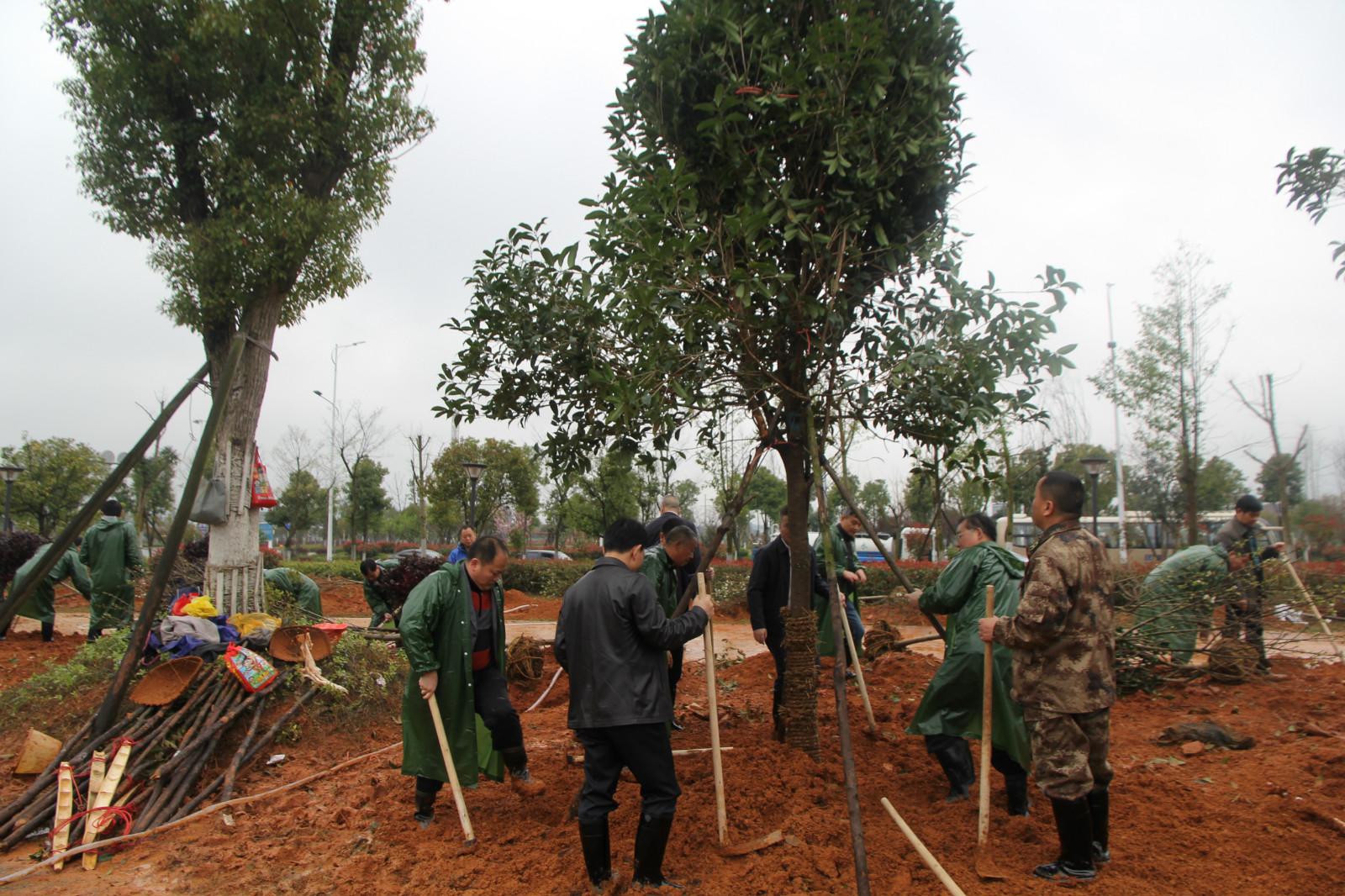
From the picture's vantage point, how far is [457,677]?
4.66 m

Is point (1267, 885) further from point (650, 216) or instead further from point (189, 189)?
point (189, 189)

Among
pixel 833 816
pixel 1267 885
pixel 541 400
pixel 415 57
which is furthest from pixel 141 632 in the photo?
pixel 415 57

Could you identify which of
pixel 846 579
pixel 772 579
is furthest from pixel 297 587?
pixel 846 579

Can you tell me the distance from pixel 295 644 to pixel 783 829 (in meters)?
4.48

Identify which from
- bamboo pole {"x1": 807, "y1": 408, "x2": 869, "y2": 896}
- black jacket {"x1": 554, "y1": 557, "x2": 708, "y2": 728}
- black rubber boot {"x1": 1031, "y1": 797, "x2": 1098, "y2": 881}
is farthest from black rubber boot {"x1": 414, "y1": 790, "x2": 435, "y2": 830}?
black rubber boot {"x1": 1031, "y1": 797, "x2": 1098, "y2": 881}

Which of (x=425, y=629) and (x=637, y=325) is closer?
(x=637, y=325)

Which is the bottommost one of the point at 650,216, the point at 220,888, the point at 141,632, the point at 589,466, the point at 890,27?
the point at 220,888

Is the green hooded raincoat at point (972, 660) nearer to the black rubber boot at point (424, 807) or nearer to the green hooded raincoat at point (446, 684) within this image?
the green hooded raincoat at point (446, 684)

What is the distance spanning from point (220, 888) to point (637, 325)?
132 inches

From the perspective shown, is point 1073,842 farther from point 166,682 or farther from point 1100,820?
point 166,682

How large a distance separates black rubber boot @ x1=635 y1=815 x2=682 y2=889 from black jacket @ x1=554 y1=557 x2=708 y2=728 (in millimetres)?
430

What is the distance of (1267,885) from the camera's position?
3391 mm

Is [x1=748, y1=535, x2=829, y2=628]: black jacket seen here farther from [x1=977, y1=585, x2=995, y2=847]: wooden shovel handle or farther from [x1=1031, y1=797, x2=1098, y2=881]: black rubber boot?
[x1=1031, y1=797, x2=1098, y2=881]: black rubber boot

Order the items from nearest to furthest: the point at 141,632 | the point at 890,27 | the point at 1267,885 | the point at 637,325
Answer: the point at 1267,885 → the point at 637,325 → the point at 890,27 → the point at 141,632
